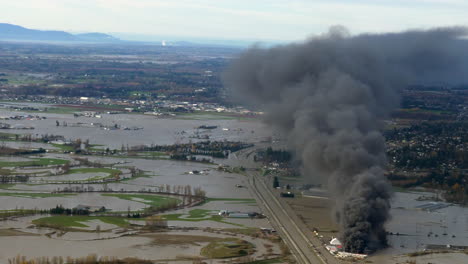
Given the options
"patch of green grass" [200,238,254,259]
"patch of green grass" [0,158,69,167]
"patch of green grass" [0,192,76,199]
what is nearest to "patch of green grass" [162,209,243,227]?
"patch of green grass" [200,238,254,259]

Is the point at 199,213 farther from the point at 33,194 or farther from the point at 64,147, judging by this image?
the point at 64,147

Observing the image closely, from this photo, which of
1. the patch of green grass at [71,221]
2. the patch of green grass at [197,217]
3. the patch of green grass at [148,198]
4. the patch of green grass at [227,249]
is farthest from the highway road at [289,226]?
the patch of green grass at [71,221]

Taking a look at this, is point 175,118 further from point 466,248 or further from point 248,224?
point 466,248

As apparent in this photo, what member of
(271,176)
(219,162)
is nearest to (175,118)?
(219,162)

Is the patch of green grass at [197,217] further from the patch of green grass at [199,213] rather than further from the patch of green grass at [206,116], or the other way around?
the patch of green grass at [206,116]

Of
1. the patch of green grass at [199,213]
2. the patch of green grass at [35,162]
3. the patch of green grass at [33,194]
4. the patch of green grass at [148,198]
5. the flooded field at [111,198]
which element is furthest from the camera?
the patch of green grass at [35,162]
